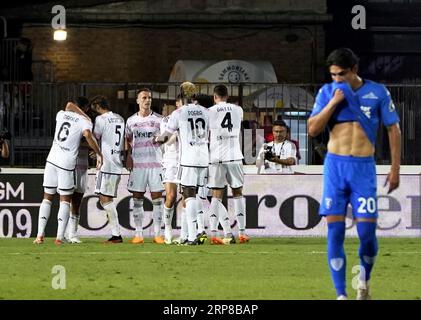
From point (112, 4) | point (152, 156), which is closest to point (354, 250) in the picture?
point (152, 156)

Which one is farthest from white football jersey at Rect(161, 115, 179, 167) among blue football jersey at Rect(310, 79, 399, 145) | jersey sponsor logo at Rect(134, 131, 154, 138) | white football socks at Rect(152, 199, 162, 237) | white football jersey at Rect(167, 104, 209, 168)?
blue football jersey at Rect(310, 79, 399, 145)

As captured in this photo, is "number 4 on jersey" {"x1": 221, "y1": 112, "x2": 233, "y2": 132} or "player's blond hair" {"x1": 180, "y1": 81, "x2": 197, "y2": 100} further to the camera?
"number 4 on jersey" {"x1": 221, "y1": 112, "x2": 233, "y2": 132}

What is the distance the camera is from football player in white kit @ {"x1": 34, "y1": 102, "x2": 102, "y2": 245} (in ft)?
74.4

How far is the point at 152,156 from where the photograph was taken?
922 inches

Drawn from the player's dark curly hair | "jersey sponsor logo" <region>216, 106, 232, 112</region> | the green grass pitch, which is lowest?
the green grass pitch

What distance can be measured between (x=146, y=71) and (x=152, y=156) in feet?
52.3

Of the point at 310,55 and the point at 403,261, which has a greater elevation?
the point at 310,55

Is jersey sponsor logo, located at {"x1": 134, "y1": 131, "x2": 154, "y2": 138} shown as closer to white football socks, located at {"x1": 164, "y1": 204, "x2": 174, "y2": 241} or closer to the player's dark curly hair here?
white football socks, located at {"x1": 164, "y1": 204, "x2": 174, "y2": 241}

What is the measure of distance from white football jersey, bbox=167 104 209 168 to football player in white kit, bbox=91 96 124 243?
186 cm

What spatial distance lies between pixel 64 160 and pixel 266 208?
3.92 meters

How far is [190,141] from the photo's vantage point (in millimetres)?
21766

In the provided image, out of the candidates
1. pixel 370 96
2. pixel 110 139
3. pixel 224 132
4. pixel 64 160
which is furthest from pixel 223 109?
pixel 370 96

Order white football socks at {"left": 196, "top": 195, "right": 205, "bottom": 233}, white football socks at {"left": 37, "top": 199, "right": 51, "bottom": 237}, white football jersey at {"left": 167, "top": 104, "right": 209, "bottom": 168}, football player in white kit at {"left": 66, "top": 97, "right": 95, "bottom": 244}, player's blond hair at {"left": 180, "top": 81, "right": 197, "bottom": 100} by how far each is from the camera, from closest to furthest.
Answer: white football jersey at {"left": 167, "top": 104, "right": 209, "bottom": 168}, player's blond hair at {"left": 180, "top": 81, "right": 197, "bottom": 100}, white football socks at {"left": 196, "top": 195, "right": 205, "bottom": 233}, white football socks at {"left": 37, "top": 199, "right": 51, "bottom": 237}, football player in white kit at {"left": 66, "top": 97, "right": 95, "bottom": 244}
